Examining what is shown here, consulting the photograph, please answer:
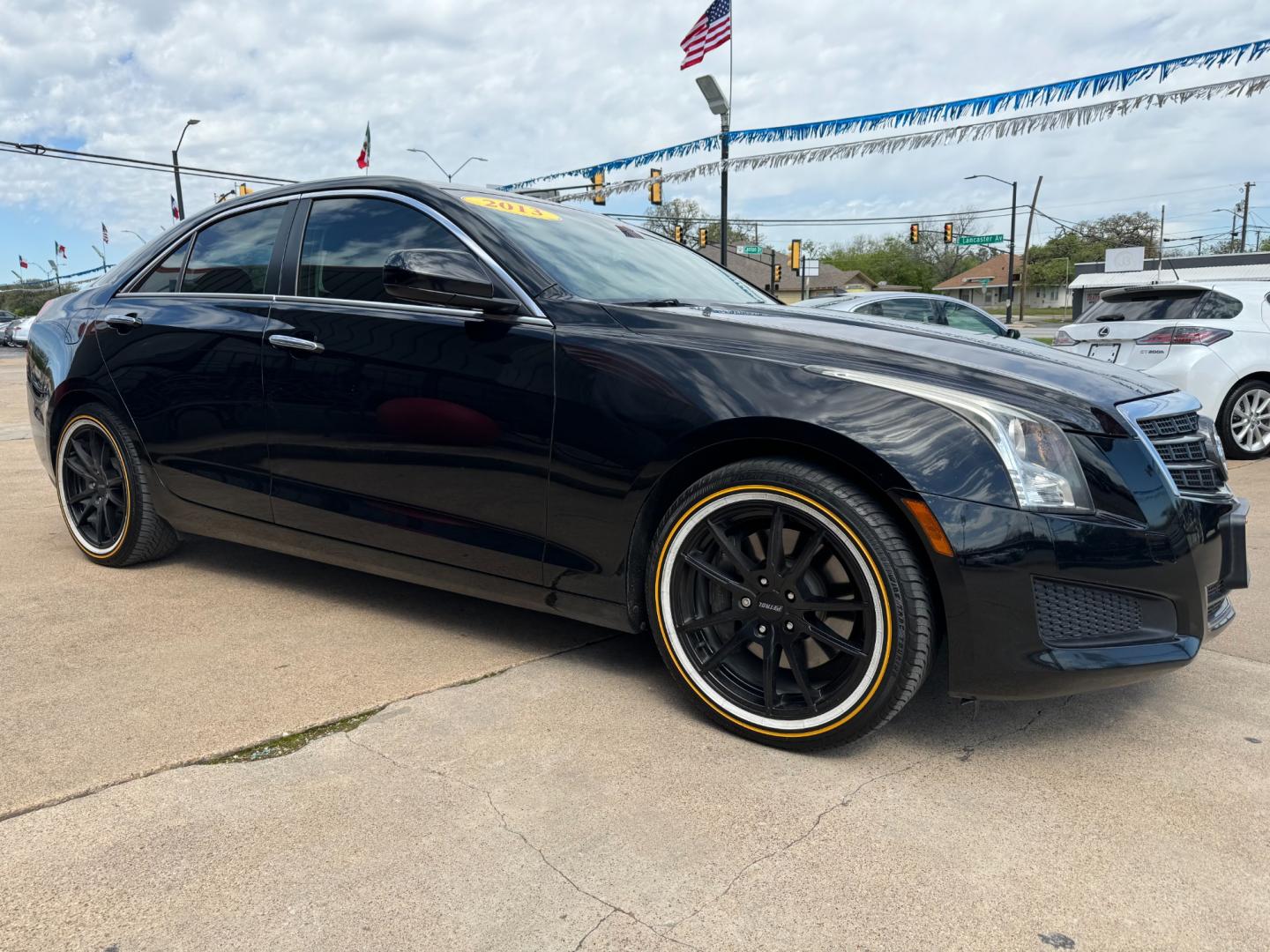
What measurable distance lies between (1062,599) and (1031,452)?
0.35 m

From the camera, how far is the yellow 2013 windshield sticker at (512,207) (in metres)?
3.25

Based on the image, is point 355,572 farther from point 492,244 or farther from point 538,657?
point 492,244

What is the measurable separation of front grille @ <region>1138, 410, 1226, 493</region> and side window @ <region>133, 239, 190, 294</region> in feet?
11.7

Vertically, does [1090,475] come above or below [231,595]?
above

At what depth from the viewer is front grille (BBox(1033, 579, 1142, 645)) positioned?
223 cm

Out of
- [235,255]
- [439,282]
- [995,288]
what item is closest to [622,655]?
[439,282]

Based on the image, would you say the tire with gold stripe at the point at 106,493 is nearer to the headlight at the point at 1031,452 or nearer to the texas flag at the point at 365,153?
the headlight at the point at 1031,452

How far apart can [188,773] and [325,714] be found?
43 centimetres

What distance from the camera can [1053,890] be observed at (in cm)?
191

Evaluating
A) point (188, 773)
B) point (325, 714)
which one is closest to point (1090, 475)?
point (325, 714)

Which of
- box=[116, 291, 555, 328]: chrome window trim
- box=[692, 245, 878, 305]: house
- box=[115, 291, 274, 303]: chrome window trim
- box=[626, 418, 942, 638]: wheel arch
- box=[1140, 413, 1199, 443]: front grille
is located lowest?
box=[626, 418, 942, 638]: wheel arch

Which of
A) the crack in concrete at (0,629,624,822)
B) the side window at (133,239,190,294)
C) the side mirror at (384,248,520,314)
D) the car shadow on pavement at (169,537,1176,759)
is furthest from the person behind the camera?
the side window at (133,239,190,294)

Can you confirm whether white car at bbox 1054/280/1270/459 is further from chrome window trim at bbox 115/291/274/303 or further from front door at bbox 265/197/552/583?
chrome window trim at bbox 115/291/274/303

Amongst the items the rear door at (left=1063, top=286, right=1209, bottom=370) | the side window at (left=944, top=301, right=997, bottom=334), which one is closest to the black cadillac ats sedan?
the rear door at (left=1063, top=286, right=1209, bottom=370)
